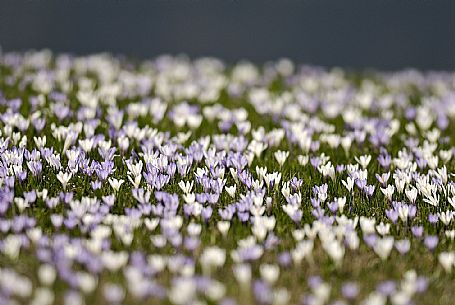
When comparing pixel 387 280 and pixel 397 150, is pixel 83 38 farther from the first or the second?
pixel 387 280

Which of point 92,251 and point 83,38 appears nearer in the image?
point 92,251

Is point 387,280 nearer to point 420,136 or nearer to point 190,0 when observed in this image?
point 420,136

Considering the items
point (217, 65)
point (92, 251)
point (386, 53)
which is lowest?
point (92, 251)

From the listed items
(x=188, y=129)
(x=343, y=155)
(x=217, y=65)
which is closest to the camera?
(x=343, y=155)

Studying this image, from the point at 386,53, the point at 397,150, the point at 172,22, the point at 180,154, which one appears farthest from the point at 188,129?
the point at 386,53

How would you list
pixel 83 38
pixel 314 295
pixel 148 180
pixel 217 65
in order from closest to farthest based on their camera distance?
1. pixel 314 295
2. pixel 148 180
3. pixel 217 65
4. pixel 83 38

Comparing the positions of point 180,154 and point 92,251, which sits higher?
point 180,154
